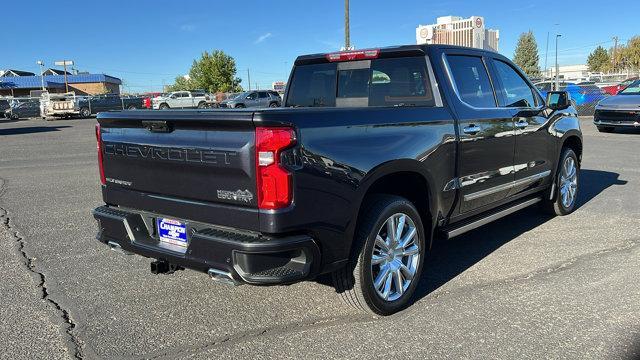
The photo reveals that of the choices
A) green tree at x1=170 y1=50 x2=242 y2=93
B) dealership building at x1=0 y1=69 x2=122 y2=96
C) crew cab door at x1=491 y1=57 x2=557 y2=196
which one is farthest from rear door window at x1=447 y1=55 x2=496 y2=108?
dealership building at x1=0 y1=69 x2=122 y2=96

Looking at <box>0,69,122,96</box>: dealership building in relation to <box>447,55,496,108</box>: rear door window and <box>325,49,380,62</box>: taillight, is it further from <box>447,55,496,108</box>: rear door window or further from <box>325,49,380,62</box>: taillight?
<box>447,55,496,108</box>: rear door window

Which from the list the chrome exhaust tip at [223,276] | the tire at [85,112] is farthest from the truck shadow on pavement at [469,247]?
the tire at [85,112]

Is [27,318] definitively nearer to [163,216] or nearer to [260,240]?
[163,216]

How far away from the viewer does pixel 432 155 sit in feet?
12.9

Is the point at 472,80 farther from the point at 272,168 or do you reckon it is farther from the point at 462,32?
the point at 462,32

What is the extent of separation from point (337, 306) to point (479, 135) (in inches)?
73.8

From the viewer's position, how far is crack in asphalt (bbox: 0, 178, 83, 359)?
3.33m

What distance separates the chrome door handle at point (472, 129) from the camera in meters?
4.30

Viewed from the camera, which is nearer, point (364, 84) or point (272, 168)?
point (272, 168)

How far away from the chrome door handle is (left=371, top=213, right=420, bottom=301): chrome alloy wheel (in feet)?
3.25

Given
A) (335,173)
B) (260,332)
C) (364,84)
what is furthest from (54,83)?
(335,173)

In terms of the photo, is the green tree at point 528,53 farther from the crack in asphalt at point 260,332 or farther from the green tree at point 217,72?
the crack in asphalt at point 260,332

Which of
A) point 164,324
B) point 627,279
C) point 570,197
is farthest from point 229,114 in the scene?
point 570,197

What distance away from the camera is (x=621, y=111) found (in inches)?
604
